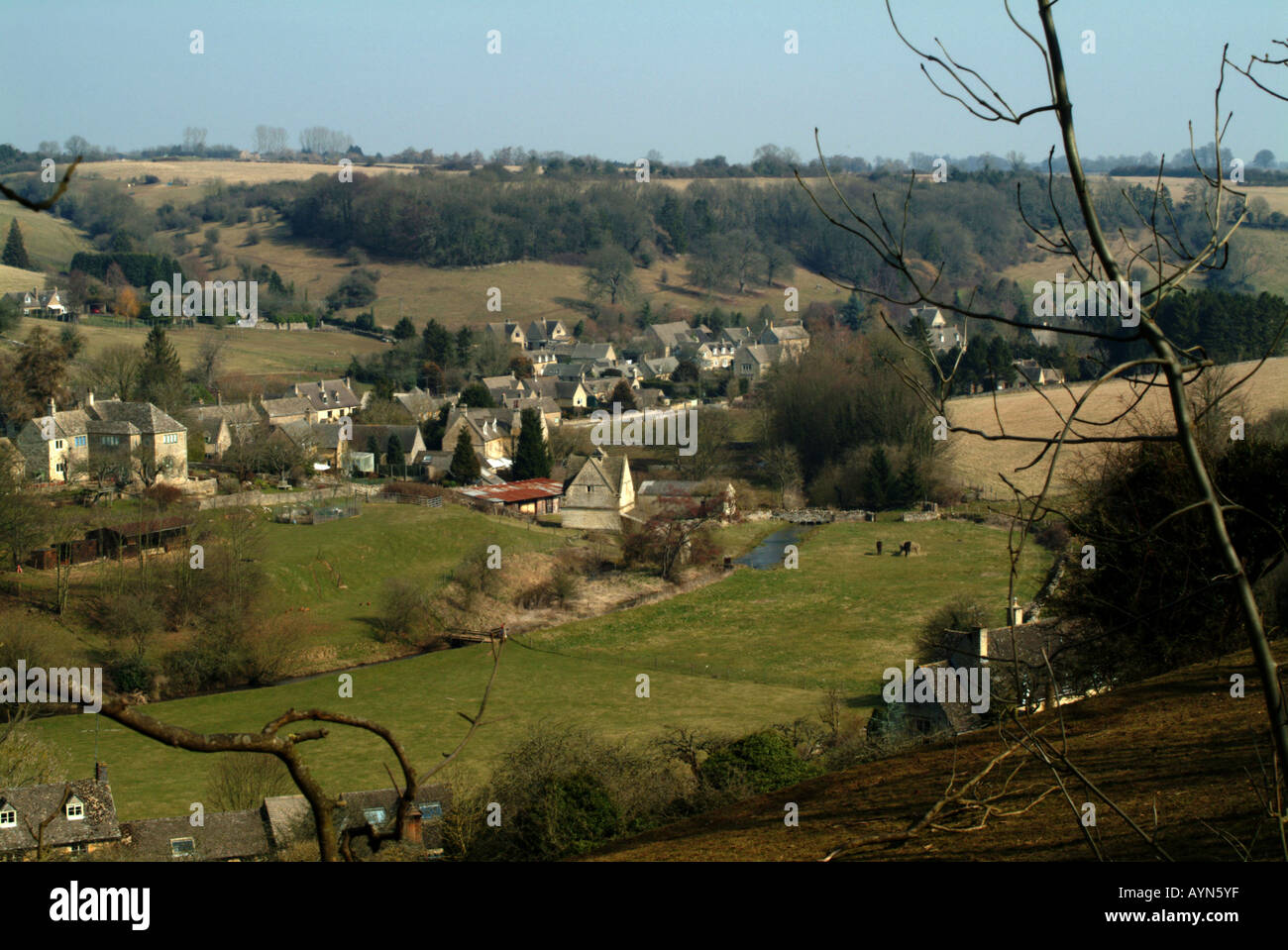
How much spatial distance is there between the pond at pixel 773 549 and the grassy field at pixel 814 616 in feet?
3.04

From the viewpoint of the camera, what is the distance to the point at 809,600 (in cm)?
3127

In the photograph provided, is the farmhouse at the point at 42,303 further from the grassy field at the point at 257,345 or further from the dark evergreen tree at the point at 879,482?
the dark evergreen tree at the point at 879,482

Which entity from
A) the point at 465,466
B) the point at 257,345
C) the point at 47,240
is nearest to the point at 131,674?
the point at 465,466

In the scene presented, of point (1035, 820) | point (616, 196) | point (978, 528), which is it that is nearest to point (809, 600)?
point (978, 528)

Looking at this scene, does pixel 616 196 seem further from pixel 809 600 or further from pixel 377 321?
pixel 809 600

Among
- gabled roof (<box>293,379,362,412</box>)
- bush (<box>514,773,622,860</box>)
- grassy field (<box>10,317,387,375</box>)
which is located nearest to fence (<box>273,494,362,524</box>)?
gabled roof (<box>293,379,362,412</box>)

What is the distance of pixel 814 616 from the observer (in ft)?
97.3

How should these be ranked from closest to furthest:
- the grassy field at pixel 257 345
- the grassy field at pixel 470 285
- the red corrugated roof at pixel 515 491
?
the red corrugated roof at pixel 515 491 → the grassy field at pixel 257 345 → the grassy field at pixel 470 285

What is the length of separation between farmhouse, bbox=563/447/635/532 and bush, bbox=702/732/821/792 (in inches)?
1024

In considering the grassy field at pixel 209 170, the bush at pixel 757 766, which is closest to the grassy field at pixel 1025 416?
the bush at pixel 757 766

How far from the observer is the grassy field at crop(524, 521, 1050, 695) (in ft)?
84.3

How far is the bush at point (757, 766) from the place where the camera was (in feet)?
44.0

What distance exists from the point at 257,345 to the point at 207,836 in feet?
189
